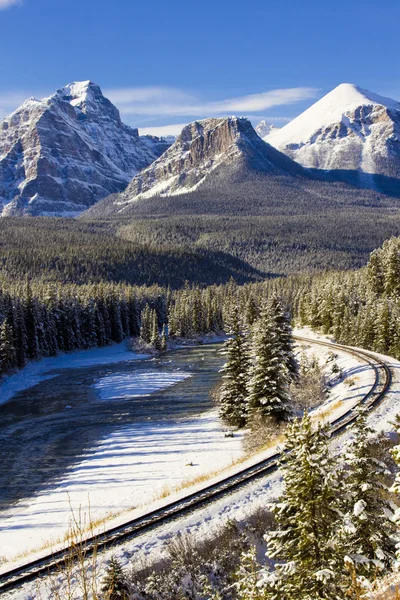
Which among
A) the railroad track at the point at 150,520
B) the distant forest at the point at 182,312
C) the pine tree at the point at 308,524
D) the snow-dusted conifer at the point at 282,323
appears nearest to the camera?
the pine tree at the point at 308,524

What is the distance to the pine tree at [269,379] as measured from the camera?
31.1 metres

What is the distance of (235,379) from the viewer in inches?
1453

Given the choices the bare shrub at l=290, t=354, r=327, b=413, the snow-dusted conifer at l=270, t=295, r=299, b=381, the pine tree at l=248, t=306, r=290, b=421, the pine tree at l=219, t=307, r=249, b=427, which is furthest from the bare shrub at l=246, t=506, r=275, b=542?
the snow-dusted conifer at l=270, t=295, r=299, b=381

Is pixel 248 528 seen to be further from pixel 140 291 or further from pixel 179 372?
pixel 140 291

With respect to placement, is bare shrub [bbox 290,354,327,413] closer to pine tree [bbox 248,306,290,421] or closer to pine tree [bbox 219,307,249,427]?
pine tree [bbox 248,306,290,421]

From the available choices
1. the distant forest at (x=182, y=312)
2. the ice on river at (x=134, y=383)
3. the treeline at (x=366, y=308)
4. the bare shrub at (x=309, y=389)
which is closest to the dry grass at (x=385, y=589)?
the bare shrub at (x=309, y=389)

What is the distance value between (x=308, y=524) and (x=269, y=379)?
22558mm

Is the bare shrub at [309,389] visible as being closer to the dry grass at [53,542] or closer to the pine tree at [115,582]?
the dry grass at [53,542]

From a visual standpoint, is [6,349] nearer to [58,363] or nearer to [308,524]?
[58,363]

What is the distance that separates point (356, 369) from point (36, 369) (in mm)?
50734

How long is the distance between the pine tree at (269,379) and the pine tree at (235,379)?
3.02 m

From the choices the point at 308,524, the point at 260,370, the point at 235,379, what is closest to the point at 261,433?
the point at 260,370

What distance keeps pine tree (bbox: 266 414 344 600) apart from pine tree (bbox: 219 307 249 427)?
24.9m

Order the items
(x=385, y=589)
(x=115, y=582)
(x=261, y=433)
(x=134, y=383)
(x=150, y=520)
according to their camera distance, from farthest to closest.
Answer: (x=134, y=383)
(x=261, y=433)
(x=150, y=520)
(x=115, y=582)
(x=385, y=589)
